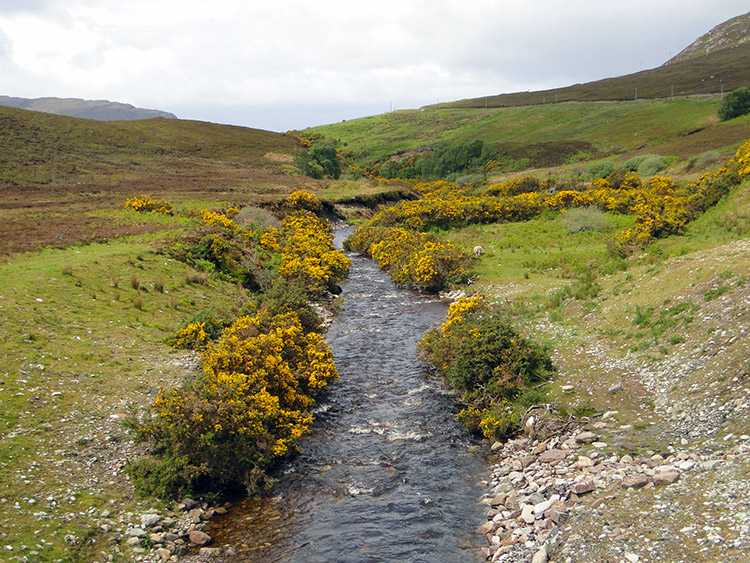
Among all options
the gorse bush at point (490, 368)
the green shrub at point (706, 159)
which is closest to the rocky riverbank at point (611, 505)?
the gorse bush at point (490, 368)

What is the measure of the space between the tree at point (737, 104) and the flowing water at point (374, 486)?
102 metres

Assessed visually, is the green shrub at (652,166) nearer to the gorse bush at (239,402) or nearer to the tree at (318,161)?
the tree at (318,161)

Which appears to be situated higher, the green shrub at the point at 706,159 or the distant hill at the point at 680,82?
the distant hill at the point at 680,82

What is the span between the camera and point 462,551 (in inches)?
437

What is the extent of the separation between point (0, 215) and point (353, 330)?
30494 mm

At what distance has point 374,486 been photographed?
1396 centimetres

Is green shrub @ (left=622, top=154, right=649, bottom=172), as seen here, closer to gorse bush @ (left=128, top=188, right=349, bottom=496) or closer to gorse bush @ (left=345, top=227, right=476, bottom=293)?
gorse bush @ (left=345, top=227, right=476, bottom=293)

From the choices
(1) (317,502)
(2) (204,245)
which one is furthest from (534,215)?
(1) (317,502)

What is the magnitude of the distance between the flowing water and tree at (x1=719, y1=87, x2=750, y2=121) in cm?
10201

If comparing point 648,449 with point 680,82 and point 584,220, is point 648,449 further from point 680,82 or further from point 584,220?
point 680,82

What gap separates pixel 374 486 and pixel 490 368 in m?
6.57

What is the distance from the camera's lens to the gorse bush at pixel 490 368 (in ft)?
54.4

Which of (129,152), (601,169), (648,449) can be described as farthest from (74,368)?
(129,152)

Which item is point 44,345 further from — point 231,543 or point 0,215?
point 0,215
